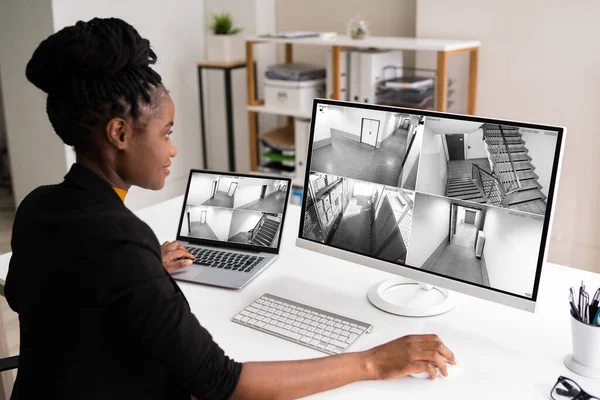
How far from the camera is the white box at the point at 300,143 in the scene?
11.4ft

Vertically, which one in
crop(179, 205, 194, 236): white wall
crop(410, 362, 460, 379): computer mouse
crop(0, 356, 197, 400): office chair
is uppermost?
crop(179, 205, 194, 236): white wall

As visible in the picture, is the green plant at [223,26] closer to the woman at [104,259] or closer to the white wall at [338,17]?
the white wall at [338,17]

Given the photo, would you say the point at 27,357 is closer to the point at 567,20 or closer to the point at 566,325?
the point at 566,325

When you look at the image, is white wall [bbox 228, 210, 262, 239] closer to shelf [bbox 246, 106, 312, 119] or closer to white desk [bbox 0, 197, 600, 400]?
white desk [bbox 0, 197, 600, 400]

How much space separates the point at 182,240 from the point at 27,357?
794mm

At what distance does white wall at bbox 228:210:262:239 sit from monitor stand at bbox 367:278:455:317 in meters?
0.38

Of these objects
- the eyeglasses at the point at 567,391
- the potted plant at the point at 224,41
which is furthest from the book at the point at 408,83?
the eyeglasses at the point at 567,391

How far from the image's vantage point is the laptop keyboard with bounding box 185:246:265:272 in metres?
1.63

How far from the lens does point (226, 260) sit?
1664 millimetres

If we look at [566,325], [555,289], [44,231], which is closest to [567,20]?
[555,289]

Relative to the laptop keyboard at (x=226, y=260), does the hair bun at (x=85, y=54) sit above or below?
above

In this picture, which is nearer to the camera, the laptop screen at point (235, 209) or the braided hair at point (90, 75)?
the braided hair at point (90, 75)

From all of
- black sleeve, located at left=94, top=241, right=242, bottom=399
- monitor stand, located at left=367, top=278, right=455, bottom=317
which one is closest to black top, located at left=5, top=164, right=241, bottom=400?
black sleeve, located at left=94, top=241, right=242, bottom=399

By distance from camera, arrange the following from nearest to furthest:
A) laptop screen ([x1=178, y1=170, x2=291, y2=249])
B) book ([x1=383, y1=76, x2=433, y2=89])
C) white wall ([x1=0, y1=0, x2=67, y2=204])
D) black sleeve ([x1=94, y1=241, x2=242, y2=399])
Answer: black sleeve ([x1=94, y1=241, x2=242, y2=399]), laptop screen ([x1=178, y1=170, x2=291, y2=249]), book ([x1=383, y1=76, x2=433, y2=89]), white wall ([x1=0, y1=0, x2=67, y2=204])
